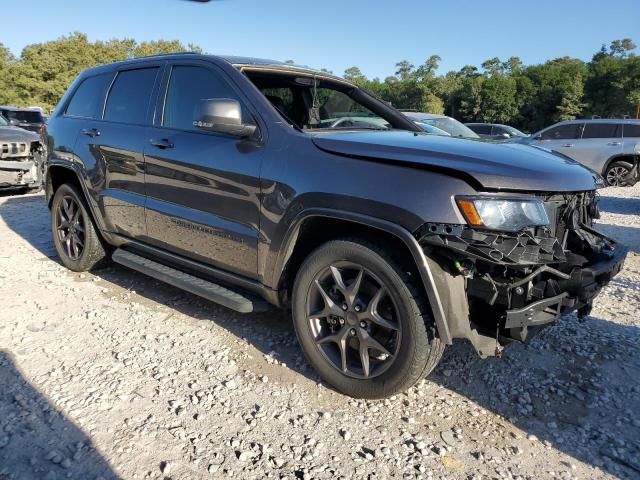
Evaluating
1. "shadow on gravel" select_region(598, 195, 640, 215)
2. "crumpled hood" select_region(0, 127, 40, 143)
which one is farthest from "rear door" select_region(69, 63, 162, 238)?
"shadow on gravel" select_region(598, 195, 640, 215)

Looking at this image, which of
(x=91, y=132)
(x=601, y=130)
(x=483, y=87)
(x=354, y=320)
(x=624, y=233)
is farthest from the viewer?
(x=483, y=87)

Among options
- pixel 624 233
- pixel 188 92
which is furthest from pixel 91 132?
pixel 624 233

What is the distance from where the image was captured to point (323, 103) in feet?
13.1

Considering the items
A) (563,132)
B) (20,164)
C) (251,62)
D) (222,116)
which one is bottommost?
(20,164)

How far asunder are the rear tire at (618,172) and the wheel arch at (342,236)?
11.5m

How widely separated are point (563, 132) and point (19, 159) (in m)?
12.5

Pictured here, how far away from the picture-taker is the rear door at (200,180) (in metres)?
3.08

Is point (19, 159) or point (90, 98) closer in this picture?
point (90, 98)

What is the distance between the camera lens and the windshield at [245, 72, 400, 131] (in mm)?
3512

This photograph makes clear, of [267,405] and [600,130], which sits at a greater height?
[600,130]

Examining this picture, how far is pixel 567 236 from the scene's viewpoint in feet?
8.99

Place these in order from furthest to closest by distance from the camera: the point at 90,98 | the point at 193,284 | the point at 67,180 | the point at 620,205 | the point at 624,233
Result: the point at 620,205 → the point at 624,233 → the point at 67,180 → the point at 90,98 → the point at 193,284

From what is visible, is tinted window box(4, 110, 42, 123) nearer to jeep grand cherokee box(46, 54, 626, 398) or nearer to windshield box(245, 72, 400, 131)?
jeep grand cherokee box(46, 54, 626, 398)

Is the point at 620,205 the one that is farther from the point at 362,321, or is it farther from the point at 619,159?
the point at 362,321
